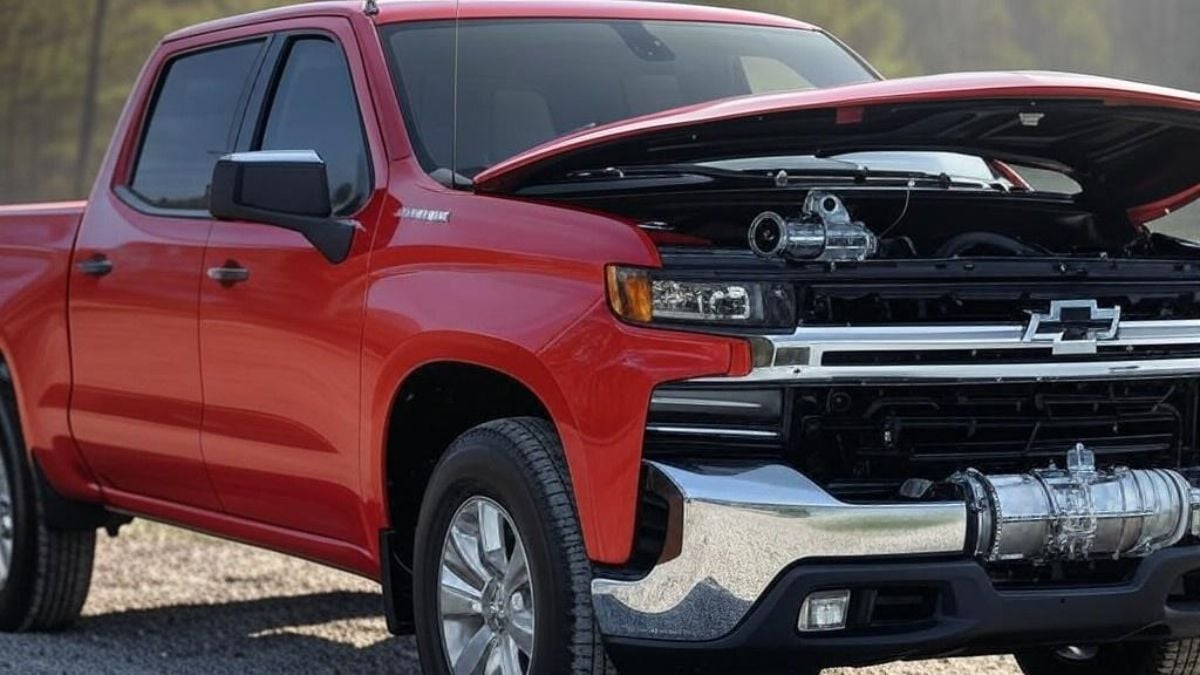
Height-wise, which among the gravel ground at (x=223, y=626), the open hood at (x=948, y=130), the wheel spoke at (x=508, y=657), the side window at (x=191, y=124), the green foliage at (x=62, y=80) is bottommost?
the green foliage at (x=62, y=80)

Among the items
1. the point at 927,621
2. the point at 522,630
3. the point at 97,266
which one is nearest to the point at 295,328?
the point at 522,630

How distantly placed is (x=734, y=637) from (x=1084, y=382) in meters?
0.98

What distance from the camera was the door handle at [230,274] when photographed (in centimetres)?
560

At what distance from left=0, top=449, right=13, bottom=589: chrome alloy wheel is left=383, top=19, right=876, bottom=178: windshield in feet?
7.92

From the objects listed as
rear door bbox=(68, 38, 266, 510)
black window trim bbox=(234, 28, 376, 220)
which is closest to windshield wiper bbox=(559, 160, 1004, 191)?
black window trim bbox=(234, 28, 376, 220)

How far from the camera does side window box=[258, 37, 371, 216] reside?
17.7 feet

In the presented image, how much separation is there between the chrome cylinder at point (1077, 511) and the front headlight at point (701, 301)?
495 millimetres

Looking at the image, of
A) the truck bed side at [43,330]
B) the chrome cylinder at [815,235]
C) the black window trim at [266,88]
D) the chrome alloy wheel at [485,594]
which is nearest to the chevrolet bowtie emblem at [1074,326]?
the chrome cylinder at [815,235]

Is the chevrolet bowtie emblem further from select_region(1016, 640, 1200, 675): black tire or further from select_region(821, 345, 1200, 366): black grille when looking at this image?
select_region(1016, 640, 1200, 675): black tire

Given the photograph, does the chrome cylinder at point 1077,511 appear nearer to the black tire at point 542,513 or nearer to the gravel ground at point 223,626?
the black tire at point 542,513

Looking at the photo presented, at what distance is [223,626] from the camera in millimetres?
7387

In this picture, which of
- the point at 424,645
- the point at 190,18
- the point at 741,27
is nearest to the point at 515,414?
the point at 424,645

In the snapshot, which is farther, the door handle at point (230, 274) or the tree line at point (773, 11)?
the tree line at point (773, 11)

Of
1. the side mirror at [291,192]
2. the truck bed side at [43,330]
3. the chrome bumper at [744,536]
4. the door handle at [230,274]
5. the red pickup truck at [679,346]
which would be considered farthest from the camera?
the truck bed side at [43,330]
